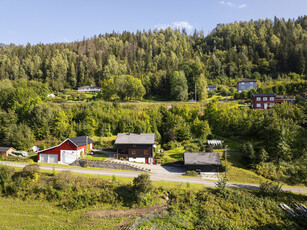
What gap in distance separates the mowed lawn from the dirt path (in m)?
0.59

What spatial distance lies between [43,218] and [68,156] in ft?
53.1

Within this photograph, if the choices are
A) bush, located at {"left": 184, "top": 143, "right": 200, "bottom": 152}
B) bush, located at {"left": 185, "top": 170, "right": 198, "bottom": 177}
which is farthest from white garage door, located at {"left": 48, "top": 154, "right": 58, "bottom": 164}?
bush, located at {"left": 184, "top": 143, "right": 200, "bottom": 152}

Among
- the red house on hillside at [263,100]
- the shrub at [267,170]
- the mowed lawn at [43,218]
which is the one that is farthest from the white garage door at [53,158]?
the red house on hillside at [263,100]

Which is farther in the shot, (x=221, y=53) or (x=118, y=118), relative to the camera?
(x=221, y=53)

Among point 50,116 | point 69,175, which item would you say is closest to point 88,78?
point 50,116

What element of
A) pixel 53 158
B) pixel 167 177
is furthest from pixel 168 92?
pixel 167 177

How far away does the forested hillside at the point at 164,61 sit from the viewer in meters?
77.9

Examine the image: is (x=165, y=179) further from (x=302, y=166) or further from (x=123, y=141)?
(x=302, y=166)

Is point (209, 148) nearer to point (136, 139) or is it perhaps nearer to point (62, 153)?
point (136, 139)

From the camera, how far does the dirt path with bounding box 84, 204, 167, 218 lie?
63.1 feet

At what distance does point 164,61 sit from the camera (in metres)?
86.8

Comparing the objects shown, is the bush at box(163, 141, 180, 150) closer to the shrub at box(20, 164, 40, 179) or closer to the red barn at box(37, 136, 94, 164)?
the red barn at box(37, 136, 94, 164)

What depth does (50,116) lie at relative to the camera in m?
43.3

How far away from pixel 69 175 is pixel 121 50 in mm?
101417
